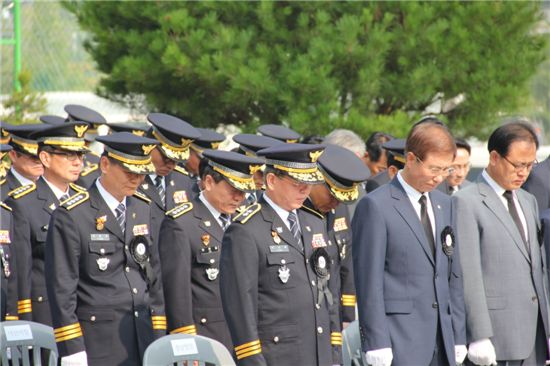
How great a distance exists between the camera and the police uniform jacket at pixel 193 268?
6.21 m

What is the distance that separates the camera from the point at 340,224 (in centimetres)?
709

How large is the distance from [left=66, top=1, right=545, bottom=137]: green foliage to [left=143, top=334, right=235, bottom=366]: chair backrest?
Result: 651 centimetres

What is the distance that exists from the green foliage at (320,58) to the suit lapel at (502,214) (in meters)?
5.70

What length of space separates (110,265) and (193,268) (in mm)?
610

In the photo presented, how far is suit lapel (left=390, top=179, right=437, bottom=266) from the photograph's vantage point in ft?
18.1

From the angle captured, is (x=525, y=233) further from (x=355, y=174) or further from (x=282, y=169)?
(x=282, y=169)

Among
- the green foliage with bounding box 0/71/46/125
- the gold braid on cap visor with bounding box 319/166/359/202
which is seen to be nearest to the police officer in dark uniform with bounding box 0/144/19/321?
the gold braid on cap visor with bounding box 319/166/359/202

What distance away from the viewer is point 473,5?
12219 millimetres


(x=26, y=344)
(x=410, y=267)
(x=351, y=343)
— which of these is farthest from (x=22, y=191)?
(x=410, y=267)

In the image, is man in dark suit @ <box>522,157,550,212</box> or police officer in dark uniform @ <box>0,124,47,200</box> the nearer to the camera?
man in dark suit @ <box>522,157,550,212</box>

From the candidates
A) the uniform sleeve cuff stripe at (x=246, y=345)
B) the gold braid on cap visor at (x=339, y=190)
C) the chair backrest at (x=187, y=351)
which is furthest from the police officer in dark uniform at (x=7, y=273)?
the uniform sleeve cuff stripe at (x=246, y=345)

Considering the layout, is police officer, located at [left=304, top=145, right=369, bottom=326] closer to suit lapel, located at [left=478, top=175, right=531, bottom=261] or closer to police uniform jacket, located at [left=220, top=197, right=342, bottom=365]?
police uniform jacket, located at [left=220, top=197, right=342, bottom=365]

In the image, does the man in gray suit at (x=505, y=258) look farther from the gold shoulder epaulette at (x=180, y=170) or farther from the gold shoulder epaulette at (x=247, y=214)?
the gold shoulder epaulette at (x=180, y=170)

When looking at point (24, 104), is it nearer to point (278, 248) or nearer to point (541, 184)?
point (541, 184)
